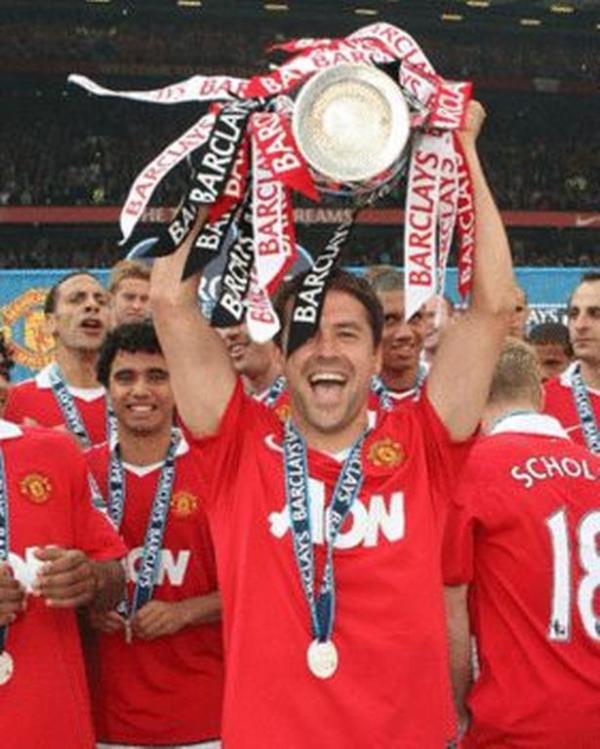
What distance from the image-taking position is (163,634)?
3.27m

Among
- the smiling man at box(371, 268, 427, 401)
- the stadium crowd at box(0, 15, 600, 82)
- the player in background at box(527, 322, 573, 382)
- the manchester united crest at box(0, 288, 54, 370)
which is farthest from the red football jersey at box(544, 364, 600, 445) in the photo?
the stadium crowd at box(0, 15, 600, 82)

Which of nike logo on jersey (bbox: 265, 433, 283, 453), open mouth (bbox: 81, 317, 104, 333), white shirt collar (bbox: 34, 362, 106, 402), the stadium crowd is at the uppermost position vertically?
the stadium crowd

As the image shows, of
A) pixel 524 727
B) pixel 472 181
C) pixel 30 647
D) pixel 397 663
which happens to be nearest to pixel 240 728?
pixel 397 663

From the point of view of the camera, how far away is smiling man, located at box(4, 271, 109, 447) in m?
4.70

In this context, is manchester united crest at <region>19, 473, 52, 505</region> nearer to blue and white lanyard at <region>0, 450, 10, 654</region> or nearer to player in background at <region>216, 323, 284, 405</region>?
blue and white lanyard at <region>0, 450, 10, 654</region>

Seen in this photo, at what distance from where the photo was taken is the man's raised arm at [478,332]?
272cm

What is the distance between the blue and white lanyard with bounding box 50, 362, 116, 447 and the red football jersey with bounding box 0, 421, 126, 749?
4.40ft

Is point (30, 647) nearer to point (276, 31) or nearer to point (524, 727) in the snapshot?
point (524, 727)

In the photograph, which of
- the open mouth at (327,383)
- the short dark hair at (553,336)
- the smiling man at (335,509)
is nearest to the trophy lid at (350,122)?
the smiling man at (335,509)

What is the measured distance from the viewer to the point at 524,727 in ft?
10.1

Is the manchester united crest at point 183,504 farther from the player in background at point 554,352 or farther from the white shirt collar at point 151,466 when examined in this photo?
the player in background at point 554,352

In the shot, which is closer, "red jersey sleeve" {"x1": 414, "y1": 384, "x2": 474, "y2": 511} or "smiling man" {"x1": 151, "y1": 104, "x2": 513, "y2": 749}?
"smiling man" {"x1": 151, "y1": 104, "x2": 513, "y2": 749}

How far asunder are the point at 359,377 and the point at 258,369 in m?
1.85

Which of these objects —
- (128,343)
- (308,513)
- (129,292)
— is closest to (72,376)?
(129,292)
